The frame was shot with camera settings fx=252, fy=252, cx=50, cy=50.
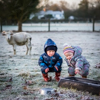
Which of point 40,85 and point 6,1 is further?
point 6,1

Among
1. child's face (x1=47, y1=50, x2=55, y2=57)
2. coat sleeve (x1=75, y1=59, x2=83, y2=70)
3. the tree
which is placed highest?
the tree

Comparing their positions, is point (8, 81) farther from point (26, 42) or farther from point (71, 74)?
point (26, 42)

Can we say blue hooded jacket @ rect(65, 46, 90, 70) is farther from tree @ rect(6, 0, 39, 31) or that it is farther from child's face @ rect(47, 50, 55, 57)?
tree @ rect(6, 0, 39, 31)

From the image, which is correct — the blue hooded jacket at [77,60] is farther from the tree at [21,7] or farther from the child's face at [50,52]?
the tree at [21,7]

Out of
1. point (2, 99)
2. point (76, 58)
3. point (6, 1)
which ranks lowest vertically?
point (2, 99)

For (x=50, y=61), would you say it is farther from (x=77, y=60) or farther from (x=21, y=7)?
(x=21, y=7)

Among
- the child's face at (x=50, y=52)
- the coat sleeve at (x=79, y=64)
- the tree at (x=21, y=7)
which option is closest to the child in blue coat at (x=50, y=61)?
the child's face at (x=50, y=52)

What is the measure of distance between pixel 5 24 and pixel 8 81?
37715mm

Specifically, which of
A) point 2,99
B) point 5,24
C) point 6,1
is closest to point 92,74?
point 2,99

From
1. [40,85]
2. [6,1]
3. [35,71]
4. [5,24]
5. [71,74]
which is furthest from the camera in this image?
[5,24]

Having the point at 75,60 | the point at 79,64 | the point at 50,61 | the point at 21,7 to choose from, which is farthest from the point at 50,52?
the point at 21,7

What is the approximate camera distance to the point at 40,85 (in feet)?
16.6

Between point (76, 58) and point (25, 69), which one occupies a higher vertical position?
point (76, 58)

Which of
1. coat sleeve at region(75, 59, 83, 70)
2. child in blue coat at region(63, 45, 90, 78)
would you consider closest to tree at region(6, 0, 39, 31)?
child in blue coat at region(63, 45, 90, 78)
